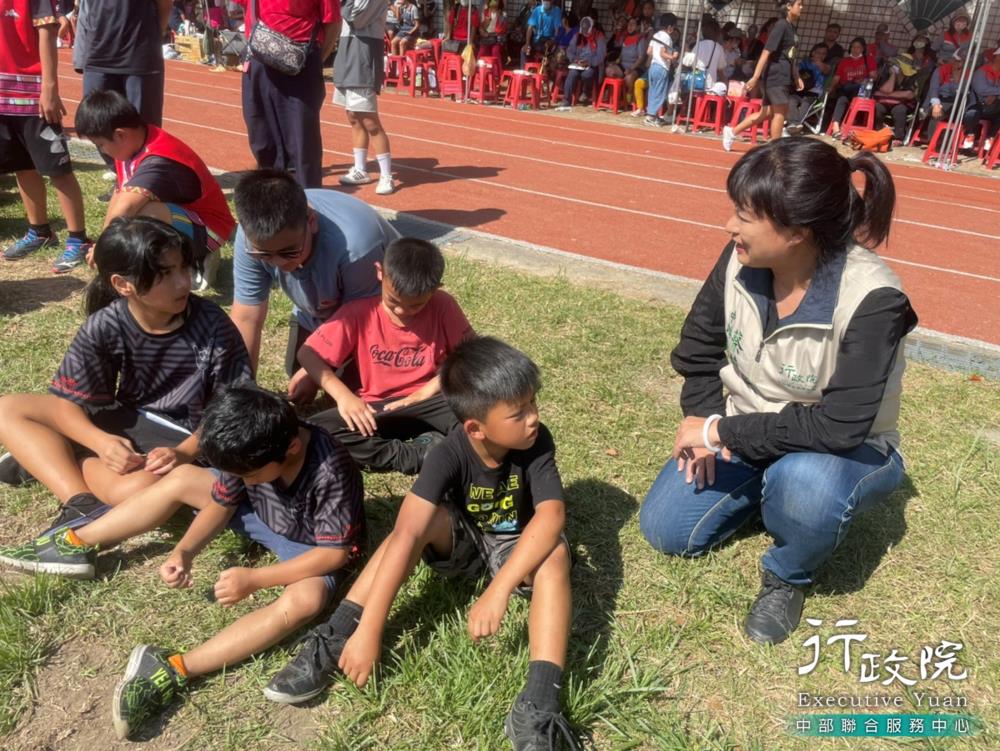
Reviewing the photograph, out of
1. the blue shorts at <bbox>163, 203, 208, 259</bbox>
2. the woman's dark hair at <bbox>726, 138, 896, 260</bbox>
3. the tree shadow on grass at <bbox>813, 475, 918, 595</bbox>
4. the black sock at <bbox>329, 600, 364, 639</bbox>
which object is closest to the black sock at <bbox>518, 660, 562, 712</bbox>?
the black sock at <bbox>329, 600, 364, 639</bbox>

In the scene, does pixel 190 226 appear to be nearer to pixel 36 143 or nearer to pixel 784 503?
pixel 36 143

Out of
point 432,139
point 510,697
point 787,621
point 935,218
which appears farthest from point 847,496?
point 432,139

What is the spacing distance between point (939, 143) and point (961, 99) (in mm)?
1264

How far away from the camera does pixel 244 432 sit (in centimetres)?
207

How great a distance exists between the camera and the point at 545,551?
6.96 ft

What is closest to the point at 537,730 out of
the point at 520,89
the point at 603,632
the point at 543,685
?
the point at 543,685

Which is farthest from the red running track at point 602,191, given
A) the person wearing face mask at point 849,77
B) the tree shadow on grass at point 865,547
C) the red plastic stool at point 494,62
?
the tree shadow on grass at point 865,547

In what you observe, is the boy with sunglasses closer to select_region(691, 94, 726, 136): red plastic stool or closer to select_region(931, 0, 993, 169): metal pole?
select_region(931, 0, 993, 169): metal pole

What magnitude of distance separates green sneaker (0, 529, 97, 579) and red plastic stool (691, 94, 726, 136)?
38.1 ft

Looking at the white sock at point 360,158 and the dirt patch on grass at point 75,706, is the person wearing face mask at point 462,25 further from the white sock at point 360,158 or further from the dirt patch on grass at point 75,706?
the dirt patch on grass at point 75,706

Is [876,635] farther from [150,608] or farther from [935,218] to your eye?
[935,218]

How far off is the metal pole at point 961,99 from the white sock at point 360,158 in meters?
7.27

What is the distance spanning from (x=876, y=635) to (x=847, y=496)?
48cm

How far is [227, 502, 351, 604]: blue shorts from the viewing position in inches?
92.5
